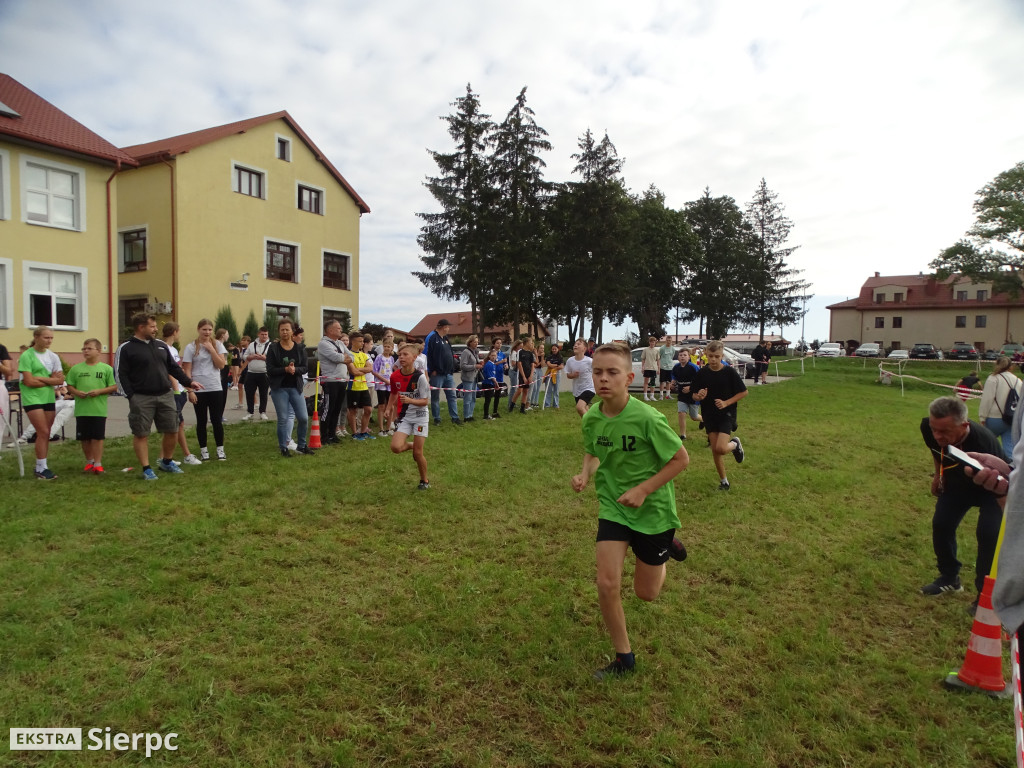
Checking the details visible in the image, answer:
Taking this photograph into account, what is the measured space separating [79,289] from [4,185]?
3.81 m

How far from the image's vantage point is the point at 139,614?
431 centimetres

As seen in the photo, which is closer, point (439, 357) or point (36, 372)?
point (36, 372)

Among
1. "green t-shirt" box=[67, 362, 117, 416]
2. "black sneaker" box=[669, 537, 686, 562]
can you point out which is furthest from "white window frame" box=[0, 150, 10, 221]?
"black sneaker" box=[669, 537, 686, 562]

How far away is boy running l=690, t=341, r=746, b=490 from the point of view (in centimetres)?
813

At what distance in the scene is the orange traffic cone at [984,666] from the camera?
3.58 meters

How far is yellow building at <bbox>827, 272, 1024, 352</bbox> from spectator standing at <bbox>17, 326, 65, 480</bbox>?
253 feet

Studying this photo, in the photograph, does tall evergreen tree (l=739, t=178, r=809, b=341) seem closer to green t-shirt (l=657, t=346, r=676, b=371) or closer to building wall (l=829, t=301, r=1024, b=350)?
building wall (l=829, t=301, r=1024, b=350)

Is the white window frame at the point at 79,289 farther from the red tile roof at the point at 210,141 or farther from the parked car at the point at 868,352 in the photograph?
the parked car at the point at 868,352

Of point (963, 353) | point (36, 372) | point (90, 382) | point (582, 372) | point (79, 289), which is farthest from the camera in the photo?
point (963, 353)

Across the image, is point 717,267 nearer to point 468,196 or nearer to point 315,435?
point 468,196

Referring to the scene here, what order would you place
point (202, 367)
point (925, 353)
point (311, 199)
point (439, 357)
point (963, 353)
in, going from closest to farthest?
point (202, 367) → point (439, 357) → point (311, 199) → point (963, 353) → point (925, 353)

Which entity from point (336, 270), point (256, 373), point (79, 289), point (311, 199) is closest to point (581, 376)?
point (256, 373)

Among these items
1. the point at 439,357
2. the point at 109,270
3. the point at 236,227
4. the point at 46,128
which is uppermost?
the point at 46,128

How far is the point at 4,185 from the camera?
1994 cm
